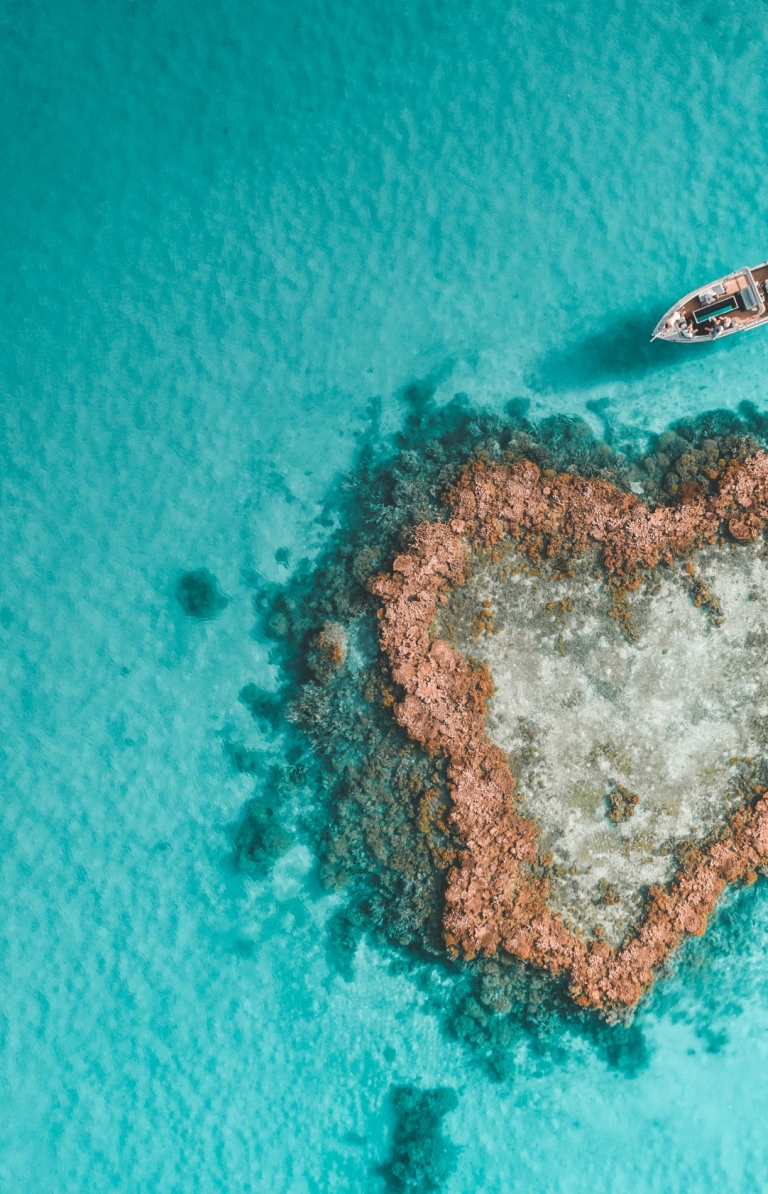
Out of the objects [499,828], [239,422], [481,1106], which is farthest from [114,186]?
[481,1106]

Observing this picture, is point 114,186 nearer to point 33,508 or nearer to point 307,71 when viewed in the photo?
point 307,71

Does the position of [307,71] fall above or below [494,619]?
above

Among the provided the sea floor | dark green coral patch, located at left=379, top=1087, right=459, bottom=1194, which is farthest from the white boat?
dark green coral patch, located at left=379, top=1087, right=459, bottom=1194

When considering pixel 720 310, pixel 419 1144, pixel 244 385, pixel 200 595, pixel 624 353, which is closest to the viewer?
pixel 720 310

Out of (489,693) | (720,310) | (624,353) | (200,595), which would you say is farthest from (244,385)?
(720,310)

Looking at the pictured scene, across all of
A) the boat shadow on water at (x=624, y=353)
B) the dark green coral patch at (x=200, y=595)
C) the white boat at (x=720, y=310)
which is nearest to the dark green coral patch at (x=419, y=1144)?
the dark green coral patch at (x=200, y=595)

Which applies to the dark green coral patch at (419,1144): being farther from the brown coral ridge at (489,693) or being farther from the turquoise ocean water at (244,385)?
the brown coral ridge at (489,693)

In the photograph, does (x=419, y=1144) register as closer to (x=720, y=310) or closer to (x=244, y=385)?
(x=244, y=385)
